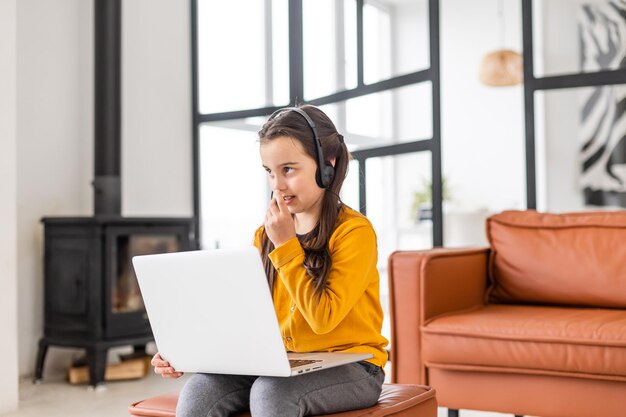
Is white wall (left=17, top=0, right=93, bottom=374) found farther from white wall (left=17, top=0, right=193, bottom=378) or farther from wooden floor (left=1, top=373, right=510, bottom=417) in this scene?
wooden floor (left=1, top=373, right=510, bottom=417)

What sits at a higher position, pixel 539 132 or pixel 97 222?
pixel 539 132

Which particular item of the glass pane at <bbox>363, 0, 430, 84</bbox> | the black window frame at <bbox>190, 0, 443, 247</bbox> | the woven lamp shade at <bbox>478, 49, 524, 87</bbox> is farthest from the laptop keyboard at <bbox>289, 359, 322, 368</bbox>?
the woven lamp shade at <bbox>478, 49, 524, 87</bbox>

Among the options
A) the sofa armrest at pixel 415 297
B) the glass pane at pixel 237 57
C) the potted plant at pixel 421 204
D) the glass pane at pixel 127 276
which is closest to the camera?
the sofa armrest at pixel 415 297

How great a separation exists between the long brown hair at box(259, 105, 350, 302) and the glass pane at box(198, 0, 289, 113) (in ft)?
9.73

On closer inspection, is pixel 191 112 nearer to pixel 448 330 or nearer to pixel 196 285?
pixel 448 330

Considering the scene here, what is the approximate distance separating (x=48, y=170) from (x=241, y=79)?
1.36 metres

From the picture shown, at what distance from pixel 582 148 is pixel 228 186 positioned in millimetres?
2620

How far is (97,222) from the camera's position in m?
3.56

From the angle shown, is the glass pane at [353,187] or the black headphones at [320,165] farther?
the glass pane at [353,187]

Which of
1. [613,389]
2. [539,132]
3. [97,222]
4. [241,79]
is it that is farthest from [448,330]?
[539,132]

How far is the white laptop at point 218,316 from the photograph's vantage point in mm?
1293

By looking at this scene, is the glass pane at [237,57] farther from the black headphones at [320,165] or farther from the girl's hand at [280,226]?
the girl's hand at [280,226]

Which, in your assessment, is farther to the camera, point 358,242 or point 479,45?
point 479,45

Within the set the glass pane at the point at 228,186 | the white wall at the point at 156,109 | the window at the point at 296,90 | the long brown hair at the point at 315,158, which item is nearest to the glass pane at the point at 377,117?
the window at the point at 296,90
